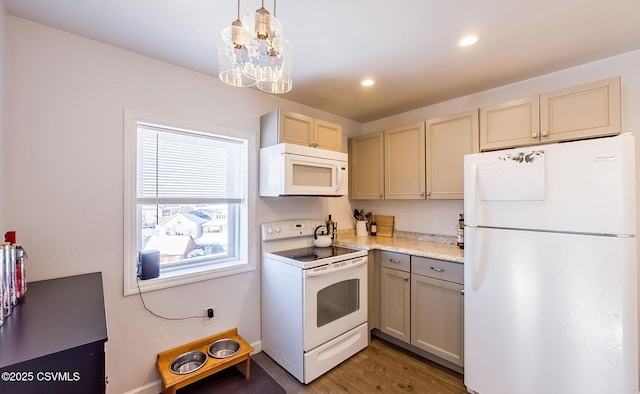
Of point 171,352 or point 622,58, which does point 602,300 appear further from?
point 171,352

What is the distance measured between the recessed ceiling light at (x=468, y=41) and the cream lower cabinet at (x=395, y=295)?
167 cm

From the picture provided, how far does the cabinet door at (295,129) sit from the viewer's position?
Result: 7.85 feet

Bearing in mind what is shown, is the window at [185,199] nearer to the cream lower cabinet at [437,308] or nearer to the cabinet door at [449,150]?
the cream lower cabinet at [437,308]

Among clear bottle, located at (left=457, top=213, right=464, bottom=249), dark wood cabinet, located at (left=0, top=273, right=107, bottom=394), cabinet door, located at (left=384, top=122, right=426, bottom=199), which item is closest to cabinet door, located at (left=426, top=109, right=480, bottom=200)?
cabinet door, located at (left=384, top=122, right=426, bottom=199)

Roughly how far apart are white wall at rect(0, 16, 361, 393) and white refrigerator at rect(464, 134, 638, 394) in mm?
2065

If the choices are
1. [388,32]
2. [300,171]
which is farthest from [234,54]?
[300,171]

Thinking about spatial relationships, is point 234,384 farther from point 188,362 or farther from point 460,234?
point 460,234

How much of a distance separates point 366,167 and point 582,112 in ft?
6.01

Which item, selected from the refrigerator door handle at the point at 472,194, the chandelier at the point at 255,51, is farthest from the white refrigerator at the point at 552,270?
the chandelier at the point at 255,51

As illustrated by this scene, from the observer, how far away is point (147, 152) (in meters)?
2.01

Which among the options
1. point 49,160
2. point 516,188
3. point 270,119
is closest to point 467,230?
point 516,188

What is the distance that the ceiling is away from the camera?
4.69 feet

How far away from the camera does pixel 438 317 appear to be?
7.30 ft

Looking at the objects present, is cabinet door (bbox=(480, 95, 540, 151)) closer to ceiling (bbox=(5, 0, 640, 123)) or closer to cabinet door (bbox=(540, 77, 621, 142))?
cabinet door (bbox=(540, 77, 621, 142))
